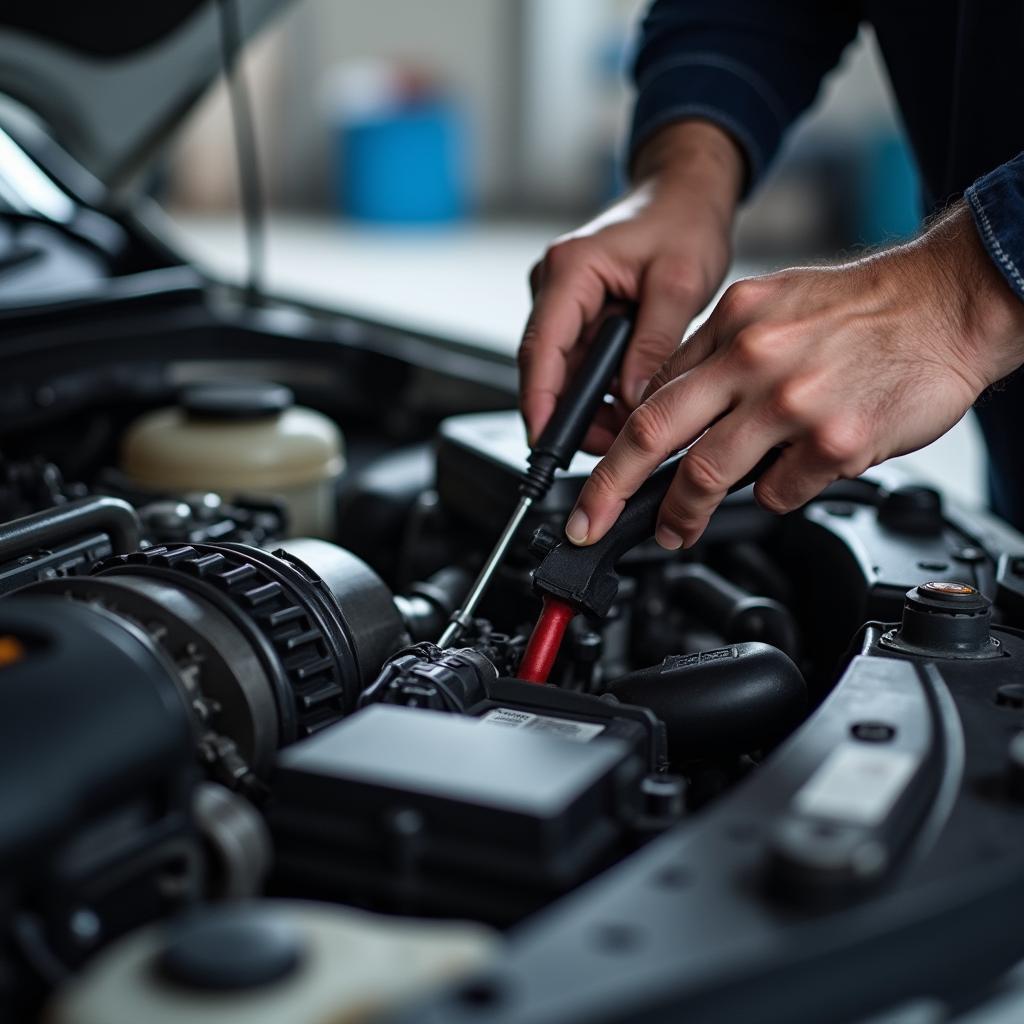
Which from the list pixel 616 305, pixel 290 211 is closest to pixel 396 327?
pixel 616 305

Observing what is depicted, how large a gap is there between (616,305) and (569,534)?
1.14 feet

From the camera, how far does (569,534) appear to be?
92 cm

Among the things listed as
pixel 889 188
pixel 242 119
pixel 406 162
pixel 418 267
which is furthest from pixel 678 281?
pixel 406 162

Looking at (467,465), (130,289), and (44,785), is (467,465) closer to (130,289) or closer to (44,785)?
(44,785)

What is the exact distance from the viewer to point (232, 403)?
1.42 meters

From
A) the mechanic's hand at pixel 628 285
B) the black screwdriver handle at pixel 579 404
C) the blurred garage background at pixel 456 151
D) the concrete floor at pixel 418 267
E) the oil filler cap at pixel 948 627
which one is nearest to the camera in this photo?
the oil filler cap at pixel 948 627

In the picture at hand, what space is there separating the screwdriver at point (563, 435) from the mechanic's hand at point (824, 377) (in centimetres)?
9

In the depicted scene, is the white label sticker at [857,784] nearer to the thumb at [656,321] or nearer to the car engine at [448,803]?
the car engine at [448,803]

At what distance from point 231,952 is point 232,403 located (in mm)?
994

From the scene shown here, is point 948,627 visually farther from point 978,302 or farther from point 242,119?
point 242,119

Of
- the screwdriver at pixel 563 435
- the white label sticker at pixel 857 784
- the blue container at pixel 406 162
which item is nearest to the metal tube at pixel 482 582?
the screwdriver at pixel 563 435

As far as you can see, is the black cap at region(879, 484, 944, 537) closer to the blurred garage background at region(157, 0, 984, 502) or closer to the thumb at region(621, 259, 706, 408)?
the thumb at region(621, 259, 706, 408)

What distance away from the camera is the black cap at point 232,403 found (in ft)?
4.64

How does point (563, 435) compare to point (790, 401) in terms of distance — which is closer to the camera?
point (790, 401)
